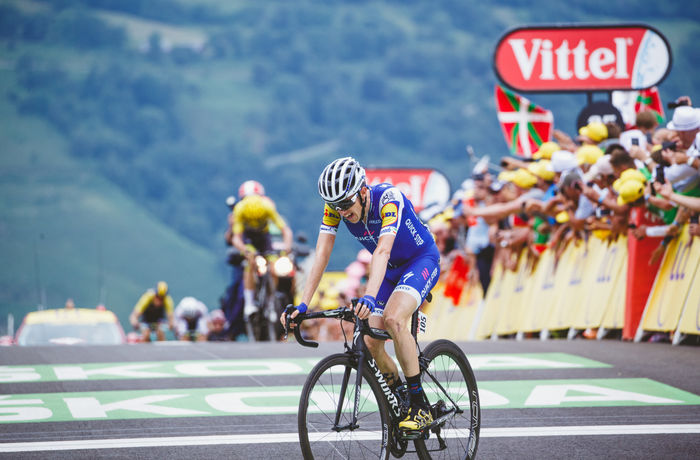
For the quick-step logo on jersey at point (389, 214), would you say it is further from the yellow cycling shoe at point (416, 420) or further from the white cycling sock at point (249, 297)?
the white cycling sock at point (249, 297)

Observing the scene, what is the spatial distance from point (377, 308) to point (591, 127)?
971 centimetres

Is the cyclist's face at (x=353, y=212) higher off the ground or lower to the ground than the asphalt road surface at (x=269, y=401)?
higher

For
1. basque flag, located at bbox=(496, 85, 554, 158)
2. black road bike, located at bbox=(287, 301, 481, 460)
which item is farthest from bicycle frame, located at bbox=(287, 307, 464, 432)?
basque flag, located at bbox=(496, 85, 554, 158)

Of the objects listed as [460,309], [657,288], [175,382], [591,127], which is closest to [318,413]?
[175,382]

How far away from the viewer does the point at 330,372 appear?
610 cm

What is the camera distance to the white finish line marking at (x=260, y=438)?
7277 millimetres

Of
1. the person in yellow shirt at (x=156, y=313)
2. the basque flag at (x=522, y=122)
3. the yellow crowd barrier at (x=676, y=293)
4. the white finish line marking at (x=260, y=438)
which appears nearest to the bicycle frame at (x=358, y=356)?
the white finish line marking at (x=260, y=438)

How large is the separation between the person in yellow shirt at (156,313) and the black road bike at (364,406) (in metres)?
19.7

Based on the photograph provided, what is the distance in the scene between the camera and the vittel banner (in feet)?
70.6

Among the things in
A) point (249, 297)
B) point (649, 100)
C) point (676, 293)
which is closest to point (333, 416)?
point (676, 293)

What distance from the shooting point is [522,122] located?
24.9 metres

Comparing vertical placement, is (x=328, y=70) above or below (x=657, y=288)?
above

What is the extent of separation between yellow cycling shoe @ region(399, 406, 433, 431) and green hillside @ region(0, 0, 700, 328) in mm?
93432

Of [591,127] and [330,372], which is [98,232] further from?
[330,372]
